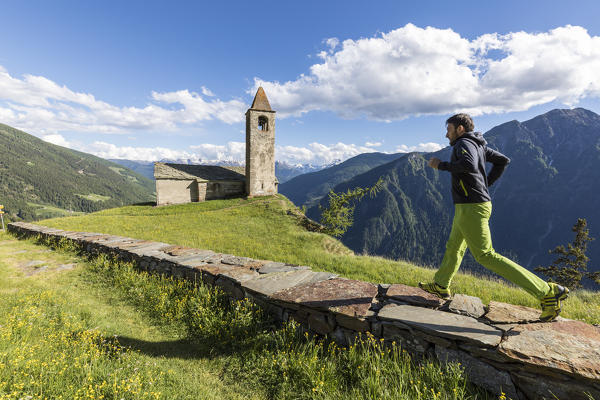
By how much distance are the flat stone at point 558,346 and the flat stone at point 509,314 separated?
154mm

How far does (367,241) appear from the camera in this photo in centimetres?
18675

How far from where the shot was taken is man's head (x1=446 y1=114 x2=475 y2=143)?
12.2 feet

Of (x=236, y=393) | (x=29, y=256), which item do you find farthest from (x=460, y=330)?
(x=29, y=256)

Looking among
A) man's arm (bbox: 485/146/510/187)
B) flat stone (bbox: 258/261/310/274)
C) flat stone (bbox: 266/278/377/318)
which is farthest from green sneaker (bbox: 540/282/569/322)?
flat stone (bbox: 258/261/310/274)

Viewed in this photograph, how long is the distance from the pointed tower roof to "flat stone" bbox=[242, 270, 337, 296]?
3470cm

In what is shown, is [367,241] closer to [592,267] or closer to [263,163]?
[592,267]

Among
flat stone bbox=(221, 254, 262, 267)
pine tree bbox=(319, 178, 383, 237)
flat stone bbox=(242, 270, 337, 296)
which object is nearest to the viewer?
flat stone bbox=(242, 270, 337, 296)

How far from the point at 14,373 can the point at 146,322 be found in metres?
2.11

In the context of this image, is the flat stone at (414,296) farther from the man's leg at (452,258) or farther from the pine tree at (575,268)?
the pine tree at (575,268)

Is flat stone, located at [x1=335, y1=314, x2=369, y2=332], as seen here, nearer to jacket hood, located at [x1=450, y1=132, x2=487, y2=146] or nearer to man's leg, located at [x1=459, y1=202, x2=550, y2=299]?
man's leg, located at [x1=459, y1=202, x2=550, y2=299]

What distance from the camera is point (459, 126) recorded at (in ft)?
12.3

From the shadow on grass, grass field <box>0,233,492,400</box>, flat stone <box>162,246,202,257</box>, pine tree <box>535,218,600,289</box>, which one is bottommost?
pine tree <box>535,218,600,289</box>

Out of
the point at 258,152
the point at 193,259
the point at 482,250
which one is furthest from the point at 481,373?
the point at 258,152

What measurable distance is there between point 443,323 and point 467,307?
703mm
